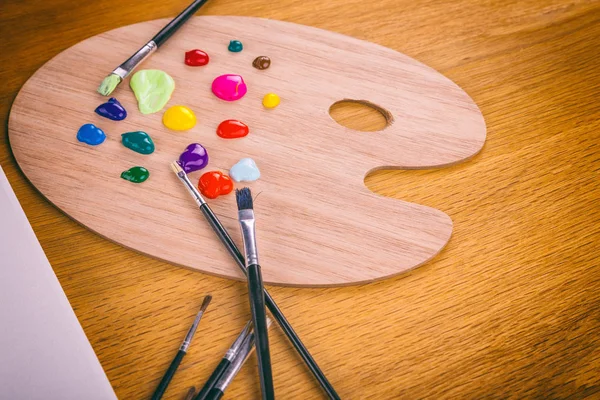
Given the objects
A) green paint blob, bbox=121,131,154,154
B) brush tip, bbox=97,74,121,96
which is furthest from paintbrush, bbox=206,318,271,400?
brush tip, bbox=97,74,121,96

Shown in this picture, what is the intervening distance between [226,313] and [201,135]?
0.81 ft

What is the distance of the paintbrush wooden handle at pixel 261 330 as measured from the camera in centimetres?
49

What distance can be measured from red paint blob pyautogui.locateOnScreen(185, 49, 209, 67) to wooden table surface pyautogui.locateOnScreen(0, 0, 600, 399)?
0.23m

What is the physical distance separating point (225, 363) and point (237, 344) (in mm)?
22

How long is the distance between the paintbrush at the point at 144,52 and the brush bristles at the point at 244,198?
27cm

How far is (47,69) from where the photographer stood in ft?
2.71

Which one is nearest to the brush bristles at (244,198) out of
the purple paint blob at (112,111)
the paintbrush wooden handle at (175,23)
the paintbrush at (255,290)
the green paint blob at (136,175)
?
the paintbrush at (255,290)

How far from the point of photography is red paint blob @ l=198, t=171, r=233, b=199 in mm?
660

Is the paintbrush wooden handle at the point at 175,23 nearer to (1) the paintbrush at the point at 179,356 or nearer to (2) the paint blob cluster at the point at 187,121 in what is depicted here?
(2) the paint blob cluster at the point at 187,121

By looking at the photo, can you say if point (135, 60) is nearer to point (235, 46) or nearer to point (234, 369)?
point (235, 46)

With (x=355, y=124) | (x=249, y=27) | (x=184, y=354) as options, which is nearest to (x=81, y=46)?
(x=249, y=27)

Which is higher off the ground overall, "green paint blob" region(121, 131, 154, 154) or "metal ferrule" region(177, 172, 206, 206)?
"green paint blob" region(121, 131, 154, 154)

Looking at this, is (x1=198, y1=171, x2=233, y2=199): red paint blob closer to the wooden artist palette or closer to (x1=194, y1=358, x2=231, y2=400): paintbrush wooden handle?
the wooden artist palette

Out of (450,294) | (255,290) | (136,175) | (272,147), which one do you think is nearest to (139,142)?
(136,175)
